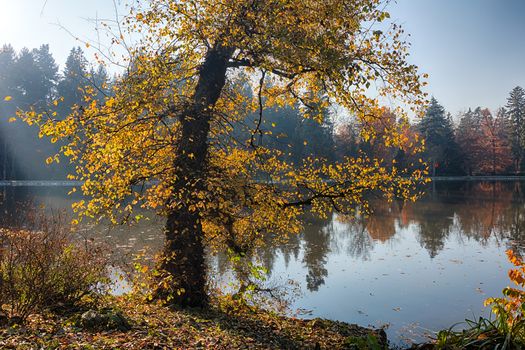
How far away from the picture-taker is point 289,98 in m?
10.6

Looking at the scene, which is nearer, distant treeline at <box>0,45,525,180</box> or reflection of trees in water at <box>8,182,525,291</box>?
reflection of trees in water at <box>8,182,525,291</box>

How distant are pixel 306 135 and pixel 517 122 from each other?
44.0 metres

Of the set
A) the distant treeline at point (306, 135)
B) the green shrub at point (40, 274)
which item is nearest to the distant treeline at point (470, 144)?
the distant treeline at point (306, 135)

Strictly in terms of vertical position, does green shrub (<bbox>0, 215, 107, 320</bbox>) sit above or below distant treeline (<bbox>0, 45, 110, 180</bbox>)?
below

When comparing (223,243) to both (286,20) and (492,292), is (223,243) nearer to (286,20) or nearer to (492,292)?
(286,20)

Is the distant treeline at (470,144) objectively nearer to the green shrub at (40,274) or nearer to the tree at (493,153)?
the tree at (493,153)

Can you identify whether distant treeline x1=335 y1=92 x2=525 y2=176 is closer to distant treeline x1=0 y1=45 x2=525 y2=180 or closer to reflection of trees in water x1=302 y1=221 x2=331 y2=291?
distant treeline x1=0 y1=45 x2=525 y2=180

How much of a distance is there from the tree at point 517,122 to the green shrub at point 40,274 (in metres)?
83.5

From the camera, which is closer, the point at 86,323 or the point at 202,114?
the point at 86,323

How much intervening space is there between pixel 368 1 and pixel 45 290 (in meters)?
7.46

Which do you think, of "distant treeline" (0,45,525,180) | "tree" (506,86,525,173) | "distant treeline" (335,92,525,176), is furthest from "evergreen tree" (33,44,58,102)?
"tree" (506,86,525,173)

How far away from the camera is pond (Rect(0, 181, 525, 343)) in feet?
39.2

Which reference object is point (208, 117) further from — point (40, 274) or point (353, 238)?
point (353, 238)

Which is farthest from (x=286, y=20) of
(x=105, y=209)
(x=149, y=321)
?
(x=149, y=321)
